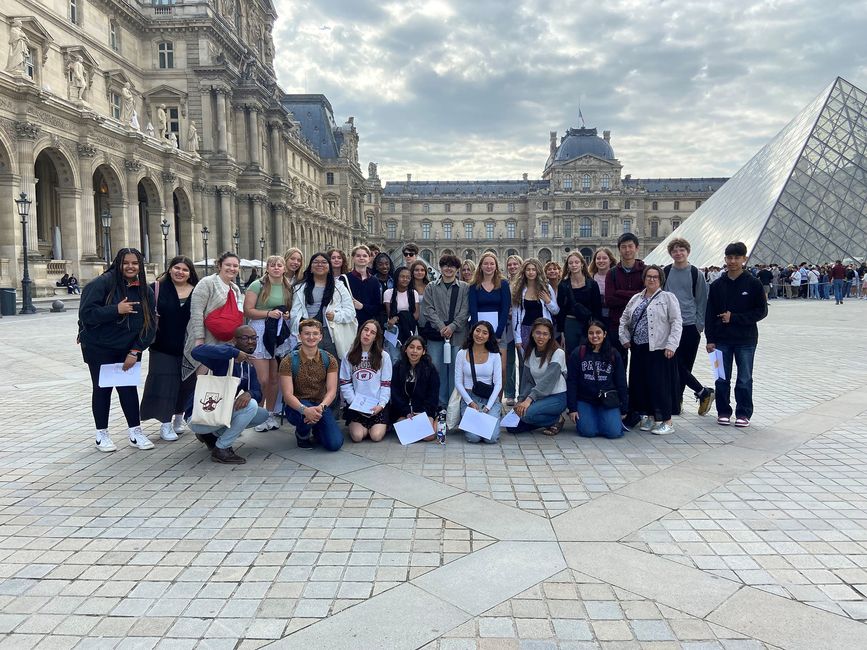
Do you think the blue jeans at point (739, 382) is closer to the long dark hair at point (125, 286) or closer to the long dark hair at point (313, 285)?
the long dark hair at point (313, 285)

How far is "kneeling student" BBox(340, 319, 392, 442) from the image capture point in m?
6.09

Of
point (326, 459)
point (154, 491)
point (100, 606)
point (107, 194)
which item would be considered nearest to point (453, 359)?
point (326, 459)

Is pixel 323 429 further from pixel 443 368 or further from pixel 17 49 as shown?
pixel 17 49

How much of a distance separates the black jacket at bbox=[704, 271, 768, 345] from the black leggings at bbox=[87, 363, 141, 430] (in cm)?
602

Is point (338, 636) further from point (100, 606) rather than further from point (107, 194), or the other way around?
point (107, 194)

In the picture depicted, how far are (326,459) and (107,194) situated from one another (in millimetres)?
31786

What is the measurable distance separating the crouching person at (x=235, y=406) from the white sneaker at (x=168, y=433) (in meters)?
0.71

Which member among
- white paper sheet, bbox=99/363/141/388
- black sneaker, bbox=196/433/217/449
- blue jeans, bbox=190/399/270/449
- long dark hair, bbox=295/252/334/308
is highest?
long dark hair, bbox=295/252/334/308

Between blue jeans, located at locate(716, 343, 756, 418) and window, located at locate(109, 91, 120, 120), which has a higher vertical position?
window, located at locate(109, 91, 120, 120)

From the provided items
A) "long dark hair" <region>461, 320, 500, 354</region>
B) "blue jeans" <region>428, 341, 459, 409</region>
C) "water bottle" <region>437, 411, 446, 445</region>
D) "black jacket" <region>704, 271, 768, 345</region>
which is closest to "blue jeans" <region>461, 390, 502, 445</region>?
"water bottle" <region>437, 411, 446, 445</region>

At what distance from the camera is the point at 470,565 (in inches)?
133

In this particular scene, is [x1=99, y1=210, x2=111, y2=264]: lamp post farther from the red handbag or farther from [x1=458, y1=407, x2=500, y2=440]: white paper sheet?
[x1=458, y1=407, x2=500, y2=440]: white paper sheet

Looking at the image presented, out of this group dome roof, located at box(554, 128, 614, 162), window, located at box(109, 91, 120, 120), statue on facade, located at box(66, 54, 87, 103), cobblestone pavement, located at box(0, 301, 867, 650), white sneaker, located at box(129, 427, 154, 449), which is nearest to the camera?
cobblestone pavement, located at box(0, 301, 867, 650)

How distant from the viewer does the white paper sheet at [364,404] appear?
19.9 ft
